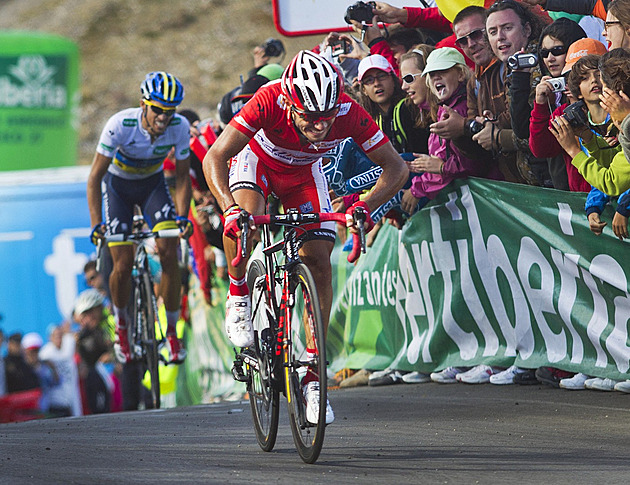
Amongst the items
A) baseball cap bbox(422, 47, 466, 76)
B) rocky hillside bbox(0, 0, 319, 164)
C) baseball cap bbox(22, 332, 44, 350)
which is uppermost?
rocky hillside bbox(0, 0, 319, 164)

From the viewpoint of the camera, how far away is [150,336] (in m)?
10.8

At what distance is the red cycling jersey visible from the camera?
6.32 meters

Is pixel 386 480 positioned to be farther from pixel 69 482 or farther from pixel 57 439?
pixel 57 439

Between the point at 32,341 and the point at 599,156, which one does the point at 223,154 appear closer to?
the point at 599,156

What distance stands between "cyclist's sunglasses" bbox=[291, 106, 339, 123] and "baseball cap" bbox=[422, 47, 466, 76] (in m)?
3.28

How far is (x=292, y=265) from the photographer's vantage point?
5809mm

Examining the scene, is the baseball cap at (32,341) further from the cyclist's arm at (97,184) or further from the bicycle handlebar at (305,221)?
the bicycle handlebar at (305,221)

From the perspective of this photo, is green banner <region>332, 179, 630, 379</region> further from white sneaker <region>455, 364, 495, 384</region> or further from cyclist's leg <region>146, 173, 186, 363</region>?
cyclist's leg <region>146, 173, 186, 363</region>

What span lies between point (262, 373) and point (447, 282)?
377 centimetres

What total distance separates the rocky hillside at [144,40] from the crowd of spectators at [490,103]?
48.1 meters

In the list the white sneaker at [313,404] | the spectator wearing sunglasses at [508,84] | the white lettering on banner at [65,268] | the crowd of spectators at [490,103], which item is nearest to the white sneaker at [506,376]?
the crowd of spectators at [490,103]

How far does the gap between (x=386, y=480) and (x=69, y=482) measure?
1369mm

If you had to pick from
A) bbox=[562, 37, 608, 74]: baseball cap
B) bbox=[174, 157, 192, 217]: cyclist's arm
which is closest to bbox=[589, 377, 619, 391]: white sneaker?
bbox=[562, 37, 608, 74]: baseball cap

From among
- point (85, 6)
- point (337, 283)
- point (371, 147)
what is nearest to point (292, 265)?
point (371, 147)
